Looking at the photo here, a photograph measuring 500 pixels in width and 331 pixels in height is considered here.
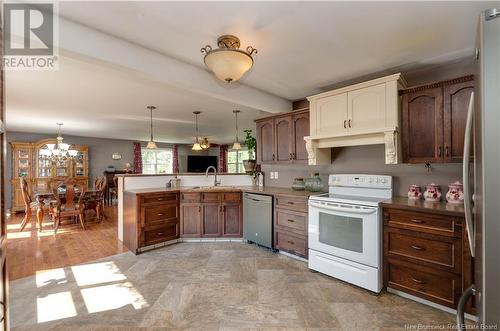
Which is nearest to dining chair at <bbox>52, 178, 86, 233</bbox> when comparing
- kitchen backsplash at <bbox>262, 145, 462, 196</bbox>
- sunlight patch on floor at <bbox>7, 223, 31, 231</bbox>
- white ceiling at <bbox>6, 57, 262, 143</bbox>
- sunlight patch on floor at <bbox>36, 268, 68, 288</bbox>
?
sunlight patch on floor at <bbox>7, 223, 31, 231</bbox>

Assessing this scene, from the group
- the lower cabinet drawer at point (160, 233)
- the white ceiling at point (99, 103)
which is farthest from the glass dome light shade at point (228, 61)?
the lower cabinet drawer at point (160, 233)

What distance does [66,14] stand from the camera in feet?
5.79

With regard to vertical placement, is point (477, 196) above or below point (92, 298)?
above

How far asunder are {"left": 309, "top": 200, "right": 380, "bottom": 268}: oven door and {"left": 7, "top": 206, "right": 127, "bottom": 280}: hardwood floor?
2.80 m

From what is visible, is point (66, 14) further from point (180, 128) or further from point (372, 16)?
point (180, 128)

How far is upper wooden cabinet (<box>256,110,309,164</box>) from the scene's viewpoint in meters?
3.38

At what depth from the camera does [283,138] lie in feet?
11.8

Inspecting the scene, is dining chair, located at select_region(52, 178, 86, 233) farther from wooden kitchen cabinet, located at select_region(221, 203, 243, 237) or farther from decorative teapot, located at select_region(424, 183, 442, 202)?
decorative teapot, located at select_region(424, 183, 442, 202)

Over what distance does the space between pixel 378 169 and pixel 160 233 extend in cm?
319

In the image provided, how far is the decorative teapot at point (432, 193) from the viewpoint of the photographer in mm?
2420

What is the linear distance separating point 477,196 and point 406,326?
1.55 m

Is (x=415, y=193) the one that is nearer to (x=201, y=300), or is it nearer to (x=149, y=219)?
(x=201, y=300)

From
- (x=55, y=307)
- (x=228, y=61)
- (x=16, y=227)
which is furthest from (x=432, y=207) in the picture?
(x=16, y=227)

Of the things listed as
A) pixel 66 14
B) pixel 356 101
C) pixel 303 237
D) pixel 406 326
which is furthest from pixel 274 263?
pixel 66 14
